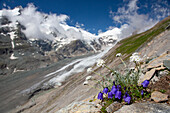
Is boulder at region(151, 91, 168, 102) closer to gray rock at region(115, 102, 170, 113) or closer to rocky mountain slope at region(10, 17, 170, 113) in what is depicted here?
gray rock at region(115, 102, 170, 113)

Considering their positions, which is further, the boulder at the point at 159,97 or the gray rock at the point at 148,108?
the boulder at the point at 159,97

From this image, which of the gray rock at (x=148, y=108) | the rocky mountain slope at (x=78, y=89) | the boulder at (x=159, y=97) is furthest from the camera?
the rocky mountain slope at (x=78, y=89)

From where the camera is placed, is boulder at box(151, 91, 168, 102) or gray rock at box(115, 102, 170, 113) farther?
boulder at box(151, 91, 168, 102)

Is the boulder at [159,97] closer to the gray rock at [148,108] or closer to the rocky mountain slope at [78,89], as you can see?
the gray rock at [148,108]

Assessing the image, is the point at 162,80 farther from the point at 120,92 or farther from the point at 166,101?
the point at 120,92

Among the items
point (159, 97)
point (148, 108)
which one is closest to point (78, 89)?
point (159, 97)

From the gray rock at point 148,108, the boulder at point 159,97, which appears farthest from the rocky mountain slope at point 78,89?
the boulder at point 159,97

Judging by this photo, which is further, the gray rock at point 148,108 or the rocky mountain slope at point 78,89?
the rocky mountain slope at point 78,89

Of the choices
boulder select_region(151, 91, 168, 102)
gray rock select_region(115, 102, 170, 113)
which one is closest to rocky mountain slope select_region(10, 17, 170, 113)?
gray rock select_region(115, 102, 170, 113)

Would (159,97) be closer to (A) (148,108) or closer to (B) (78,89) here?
(A) (148,108)

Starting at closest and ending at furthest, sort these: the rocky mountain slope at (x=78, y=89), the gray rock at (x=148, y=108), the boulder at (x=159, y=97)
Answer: the gray rock at (x=148, y=108), the boulder at (x=159, y=97), the rocky mountain slope at (x=78, y=89)

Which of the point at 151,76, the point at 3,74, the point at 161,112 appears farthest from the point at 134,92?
the point at 3,74

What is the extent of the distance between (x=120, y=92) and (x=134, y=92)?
771mm

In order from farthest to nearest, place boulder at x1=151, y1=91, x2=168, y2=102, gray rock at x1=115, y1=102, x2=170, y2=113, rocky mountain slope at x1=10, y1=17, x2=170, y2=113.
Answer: rocky mountain slope at x1=10, y1=17, x2=170, y2=113 → boulder at x1=151, y1=91, x2=168, y2=102 → gray rock at x1=115, y1=102, x2=170, y2=113
